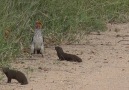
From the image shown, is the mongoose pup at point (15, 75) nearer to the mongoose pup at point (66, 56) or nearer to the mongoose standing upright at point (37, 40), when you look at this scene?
the mongoose pup at point (66, 56)

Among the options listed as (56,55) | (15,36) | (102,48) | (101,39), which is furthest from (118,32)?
(15,36)

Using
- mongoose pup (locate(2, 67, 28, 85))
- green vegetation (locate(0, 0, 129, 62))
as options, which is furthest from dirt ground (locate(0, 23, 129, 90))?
green vegetation (locate(0, 0, 129, 62))

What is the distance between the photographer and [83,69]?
10070 millimetres

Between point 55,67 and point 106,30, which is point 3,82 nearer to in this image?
point 55,67

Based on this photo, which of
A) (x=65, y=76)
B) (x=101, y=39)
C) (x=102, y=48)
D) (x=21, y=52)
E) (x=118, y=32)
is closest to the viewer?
(x=65, y=76)

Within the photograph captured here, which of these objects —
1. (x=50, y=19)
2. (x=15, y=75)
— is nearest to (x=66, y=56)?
(x=50, y=19)

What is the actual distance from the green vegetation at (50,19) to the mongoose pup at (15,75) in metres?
0.86

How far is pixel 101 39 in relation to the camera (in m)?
13.8

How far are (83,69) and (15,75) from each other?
5.56 feet

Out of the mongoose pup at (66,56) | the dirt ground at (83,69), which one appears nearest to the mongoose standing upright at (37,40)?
the dirt ground at (83,69)

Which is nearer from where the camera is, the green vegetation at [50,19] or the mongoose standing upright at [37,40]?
the green vegetation at [50,19]

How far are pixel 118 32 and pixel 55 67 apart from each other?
5.11 meters

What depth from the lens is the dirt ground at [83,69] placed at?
28.6 feet

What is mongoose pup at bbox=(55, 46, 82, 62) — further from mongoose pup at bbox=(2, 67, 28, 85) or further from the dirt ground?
mongoose pup at bbox=(2, 67, 28, 85)
